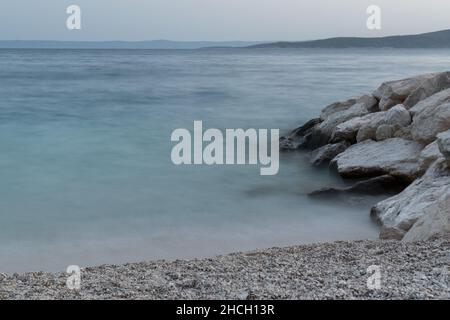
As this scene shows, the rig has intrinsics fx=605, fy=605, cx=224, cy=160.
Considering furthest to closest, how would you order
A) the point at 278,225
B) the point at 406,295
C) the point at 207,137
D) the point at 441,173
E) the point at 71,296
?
the point at 207,137
the point at 278,225
the point at 441,173
the point at 71,296
the point at 406,295

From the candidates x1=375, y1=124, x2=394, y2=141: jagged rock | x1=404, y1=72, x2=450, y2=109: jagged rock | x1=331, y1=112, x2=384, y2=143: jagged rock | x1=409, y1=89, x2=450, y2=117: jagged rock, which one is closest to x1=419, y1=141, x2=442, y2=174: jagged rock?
x1=409, y1=89, x2=450, y2=117: jagged rock

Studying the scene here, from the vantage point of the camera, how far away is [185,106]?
70.1 feet

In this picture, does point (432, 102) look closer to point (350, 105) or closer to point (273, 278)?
point (350, 105)

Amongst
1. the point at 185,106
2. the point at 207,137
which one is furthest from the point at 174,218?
the point at 185,106

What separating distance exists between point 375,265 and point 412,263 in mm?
316

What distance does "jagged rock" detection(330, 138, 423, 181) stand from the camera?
31.2 ft

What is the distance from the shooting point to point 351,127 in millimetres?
11961

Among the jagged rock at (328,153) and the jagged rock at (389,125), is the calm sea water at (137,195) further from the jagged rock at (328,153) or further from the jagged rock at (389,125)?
the jagged rock at (389,125)

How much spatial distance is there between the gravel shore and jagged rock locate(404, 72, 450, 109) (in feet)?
20.6

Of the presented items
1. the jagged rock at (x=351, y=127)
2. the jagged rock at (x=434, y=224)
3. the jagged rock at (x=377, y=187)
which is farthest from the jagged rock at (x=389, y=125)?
the jagged rock at (x=434, y=224)

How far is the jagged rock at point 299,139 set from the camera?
1363cm

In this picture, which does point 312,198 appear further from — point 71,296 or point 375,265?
point 71,296

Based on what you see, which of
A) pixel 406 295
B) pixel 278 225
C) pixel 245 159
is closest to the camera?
pixel 406 295

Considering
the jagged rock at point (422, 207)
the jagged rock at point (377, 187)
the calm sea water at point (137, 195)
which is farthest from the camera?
the jagged rock at point (377, 187)
